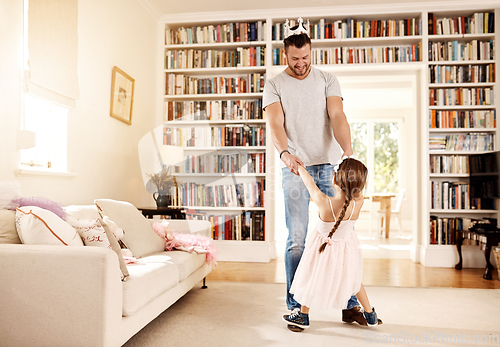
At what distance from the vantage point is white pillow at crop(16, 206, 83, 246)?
164 centimetres

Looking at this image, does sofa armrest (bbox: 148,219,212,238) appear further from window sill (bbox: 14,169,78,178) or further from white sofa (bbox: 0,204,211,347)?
white sofa (bbox: 0,204,211,347)

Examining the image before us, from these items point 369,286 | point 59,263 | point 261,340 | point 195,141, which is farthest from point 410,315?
point 195,141

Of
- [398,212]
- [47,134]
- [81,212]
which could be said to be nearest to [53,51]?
[47,134]

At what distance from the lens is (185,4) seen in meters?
4.20

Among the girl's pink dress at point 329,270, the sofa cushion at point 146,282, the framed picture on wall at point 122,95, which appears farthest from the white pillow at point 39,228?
the framed picture on wall at point 122,95

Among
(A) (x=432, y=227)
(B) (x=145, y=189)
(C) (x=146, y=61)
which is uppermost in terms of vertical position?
(C) (x=146, y=61)

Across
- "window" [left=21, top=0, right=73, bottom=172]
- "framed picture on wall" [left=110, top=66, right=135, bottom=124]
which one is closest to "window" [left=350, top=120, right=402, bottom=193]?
"framed picture on wall" [left=110, top=66, right=135, bottom=124]

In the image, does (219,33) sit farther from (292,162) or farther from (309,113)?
(292,162)

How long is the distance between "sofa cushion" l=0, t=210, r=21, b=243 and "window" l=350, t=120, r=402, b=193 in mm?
7264

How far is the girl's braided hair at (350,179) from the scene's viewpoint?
1.90 m

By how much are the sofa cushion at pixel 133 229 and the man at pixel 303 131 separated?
92cm

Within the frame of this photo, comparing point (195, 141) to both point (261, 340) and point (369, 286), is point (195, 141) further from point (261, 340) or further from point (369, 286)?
point (261, 340)

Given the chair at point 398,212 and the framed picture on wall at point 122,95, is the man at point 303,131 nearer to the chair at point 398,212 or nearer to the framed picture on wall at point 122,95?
the framed picture on wall at point 122,95

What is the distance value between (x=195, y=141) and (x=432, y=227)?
105 inches
